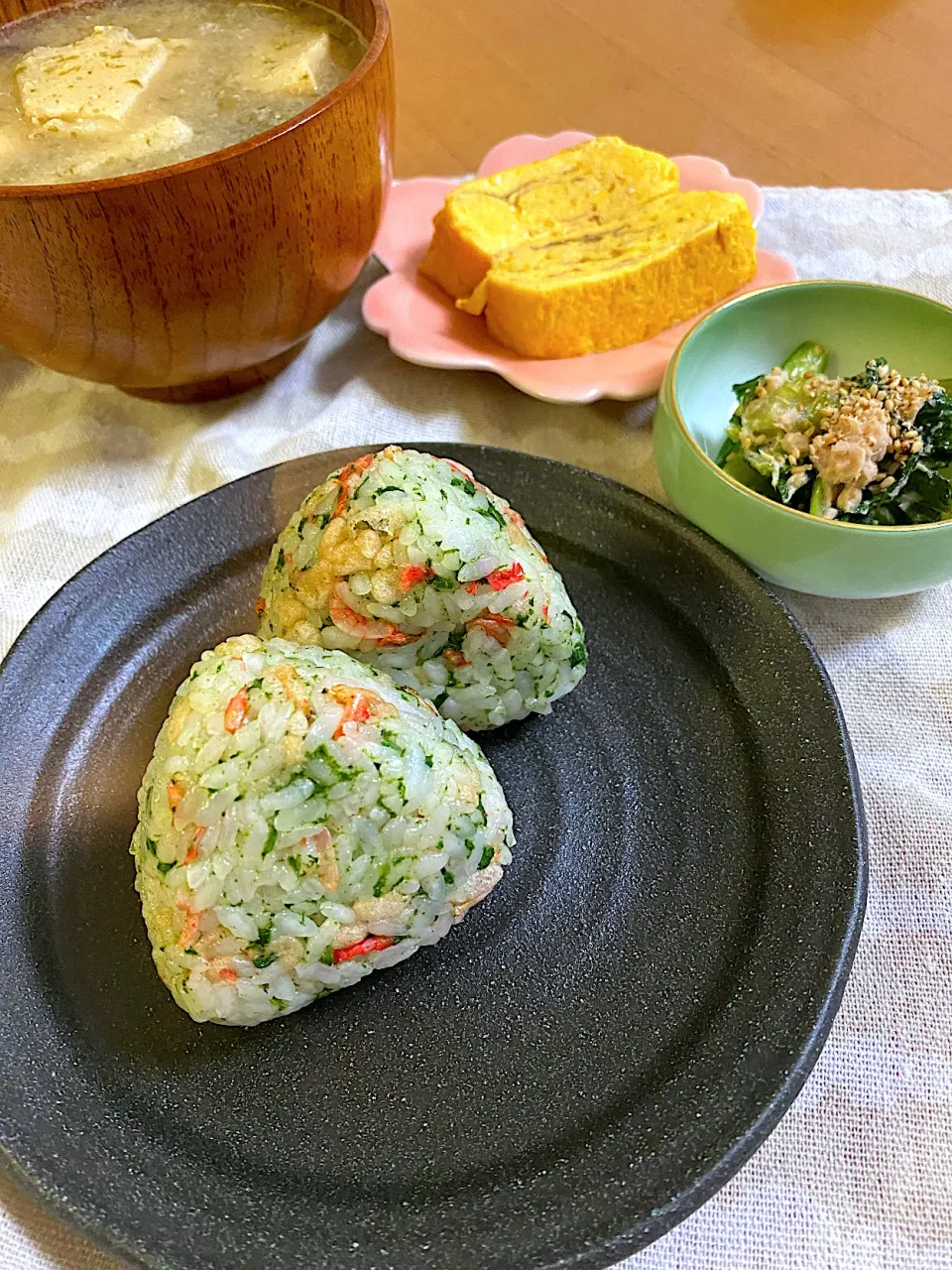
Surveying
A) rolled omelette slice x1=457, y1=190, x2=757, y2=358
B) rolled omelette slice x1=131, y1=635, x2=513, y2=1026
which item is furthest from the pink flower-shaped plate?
rolled omelette slice x1=131, y1=635, x2=513, y2=1026

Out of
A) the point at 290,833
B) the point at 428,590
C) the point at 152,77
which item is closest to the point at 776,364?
the point at 428,590

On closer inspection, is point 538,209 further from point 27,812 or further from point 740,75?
point 27,812

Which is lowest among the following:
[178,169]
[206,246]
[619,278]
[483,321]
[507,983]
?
[507,983]

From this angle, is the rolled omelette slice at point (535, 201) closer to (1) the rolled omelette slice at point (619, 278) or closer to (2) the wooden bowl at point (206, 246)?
(1) the rolled omelette slice at point (619, 278)

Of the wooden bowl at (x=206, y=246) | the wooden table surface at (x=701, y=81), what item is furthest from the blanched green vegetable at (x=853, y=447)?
the wooden table surface at (x=701, y=81)

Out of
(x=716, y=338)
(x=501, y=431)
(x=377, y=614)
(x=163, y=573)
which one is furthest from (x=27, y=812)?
(x=716, y=338)

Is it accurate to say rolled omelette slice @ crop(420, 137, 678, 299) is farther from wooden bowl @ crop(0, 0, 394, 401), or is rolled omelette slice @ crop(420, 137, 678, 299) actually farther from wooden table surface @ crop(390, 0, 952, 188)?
wooden table surface @ crop(390, 0, 952, 188)

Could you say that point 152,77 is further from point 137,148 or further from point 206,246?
point 206,246
